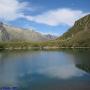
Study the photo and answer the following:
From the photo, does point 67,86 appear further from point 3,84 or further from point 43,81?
point 3,84

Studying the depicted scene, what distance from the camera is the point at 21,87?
49.8 m

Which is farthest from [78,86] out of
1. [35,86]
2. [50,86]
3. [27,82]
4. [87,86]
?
[27,82]

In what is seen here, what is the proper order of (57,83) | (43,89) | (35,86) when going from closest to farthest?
(43,89) → (35,86) → (57,83)

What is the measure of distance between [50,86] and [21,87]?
6340 millimetres

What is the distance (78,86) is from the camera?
49875 millimetres

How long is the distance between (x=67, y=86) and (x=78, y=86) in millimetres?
2362

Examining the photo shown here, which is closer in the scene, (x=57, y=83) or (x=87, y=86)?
(x=87, y=86)

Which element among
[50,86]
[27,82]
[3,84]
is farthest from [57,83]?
[3,84]

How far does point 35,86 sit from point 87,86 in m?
11.2

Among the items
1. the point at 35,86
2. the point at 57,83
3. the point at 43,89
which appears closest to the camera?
the point at 43,89

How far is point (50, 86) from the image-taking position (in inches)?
2002

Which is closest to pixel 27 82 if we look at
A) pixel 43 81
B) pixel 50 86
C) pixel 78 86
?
pixel 43 81

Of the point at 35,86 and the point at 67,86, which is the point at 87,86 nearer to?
the point at 67,86

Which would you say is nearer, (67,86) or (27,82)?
(67,86)
